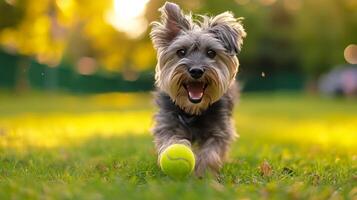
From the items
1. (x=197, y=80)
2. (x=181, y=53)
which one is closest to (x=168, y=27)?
(x=181, y=53)

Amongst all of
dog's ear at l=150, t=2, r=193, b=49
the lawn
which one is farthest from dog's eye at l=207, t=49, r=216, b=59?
the lawn

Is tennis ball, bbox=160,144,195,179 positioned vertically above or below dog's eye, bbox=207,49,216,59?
below

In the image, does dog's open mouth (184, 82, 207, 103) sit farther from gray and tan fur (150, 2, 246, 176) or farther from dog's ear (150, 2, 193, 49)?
dog's ear (150, 2, 193, 49)

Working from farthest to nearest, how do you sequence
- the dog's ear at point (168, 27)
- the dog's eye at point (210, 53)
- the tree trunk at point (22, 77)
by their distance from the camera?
the tree trunk at point (22, 77), the dog's ear at point (168, 27), the dog's eye at point (210, 53)

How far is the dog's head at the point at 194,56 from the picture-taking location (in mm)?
6574

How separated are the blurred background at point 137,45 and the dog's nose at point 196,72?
60.3 ft

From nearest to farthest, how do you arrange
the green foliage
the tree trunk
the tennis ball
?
the tennis ball
the green foliage
the tree trunk

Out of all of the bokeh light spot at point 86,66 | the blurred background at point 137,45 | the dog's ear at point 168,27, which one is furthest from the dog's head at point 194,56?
the bokeh light spot at point 86,66

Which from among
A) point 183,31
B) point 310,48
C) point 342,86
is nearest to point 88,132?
point 183,31

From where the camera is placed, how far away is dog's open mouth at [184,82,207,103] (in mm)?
6621

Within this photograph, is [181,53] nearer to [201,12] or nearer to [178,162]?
[178,162]

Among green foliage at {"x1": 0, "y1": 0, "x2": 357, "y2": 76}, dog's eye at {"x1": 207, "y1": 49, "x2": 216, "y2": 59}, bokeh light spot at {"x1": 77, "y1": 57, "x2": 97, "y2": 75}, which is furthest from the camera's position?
bokeh light spot at {"x1": 77, "y1": 57, "x2": 97, "y2": 75}

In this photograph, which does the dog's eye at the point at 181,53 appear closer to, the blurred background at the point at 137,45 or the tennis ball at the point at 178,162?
the tennis ball at the point at 178,162

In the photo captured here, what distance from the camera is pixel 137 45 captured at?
164 ft
